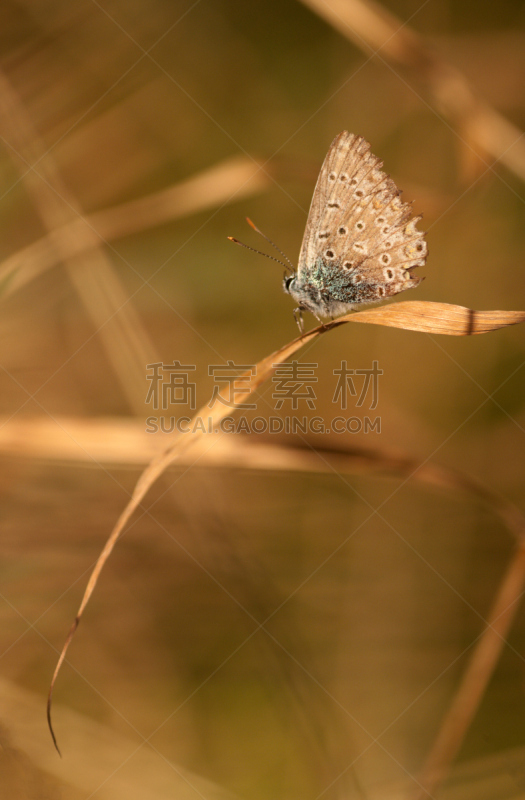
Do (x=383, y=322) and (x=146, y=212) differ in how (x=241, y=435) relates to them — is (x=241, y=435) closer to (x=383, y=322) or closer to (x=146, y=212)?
(x=383, y=322)

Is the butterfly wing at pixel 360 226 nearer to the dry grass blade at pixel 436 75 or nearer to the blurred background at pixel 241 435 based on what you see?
the blurred background at pixel 241 435

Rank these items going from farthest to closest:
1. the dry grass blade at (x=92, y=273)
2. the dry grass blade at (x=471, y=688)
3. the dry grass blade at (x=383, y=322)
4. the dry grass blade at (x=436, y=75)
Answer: the dry grass blade at (x=92, y=273)
the dry grass blade at (x=436, y=75)
the dry grass blade at (x=471, y=688)
the dry grass blade at (x=383, y=322)

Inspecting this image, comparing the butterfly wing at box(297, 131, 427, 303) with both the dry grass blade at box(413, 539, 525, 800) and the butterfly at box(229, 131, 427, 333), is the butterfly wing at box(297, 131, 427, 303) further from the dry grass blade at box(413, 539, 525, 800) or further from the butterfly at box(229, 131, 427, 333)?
the dry grass blade at box(413, 539, 525, 800)

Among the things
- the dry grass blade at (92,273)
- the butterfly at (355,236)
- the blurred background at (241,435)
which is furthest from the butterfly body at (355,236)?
the dry grass blade at (92,273)

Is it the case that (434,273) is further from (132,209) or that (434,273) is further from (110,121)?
(110,121)

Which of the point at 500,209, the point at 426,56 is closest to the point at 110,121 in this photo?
the point at 426,56

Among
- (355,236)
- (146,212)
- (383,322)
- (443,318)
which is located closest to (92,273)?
(146,212)

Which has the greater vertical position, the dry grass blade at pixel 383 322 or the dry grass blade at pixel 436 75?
the dry grass blade at pixel 436 75
